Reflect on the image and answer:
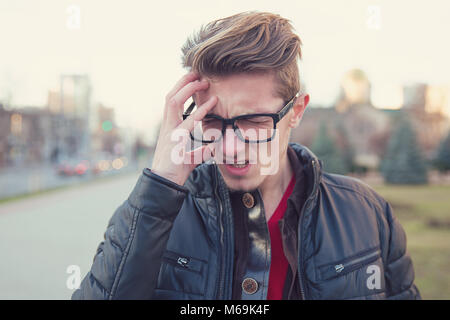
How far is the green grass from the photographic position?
17.8ft

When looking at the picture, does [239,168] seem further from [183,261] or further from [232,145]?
[183,261]

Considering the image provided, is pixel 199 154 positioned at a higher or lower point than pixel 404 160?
higher

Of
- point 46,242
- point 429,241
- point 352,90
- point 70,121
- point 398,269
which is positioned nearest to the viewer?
point 398,269

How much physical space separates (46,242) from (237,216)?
7.22 m

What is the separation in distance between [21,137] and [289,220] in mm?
34171

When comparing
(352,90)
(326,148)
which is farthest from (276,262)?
(352,90)

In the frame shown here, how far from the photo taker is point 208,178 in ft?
5.93

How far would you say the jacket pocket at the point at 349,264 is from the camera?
167cm

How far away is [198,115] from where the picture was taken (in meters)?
1.56

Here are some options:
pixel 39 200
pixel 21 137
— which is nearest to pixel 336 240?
pixel 39 200

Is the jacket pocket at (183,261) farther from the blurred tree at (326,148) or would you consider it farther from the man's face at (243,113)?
the blurred tree at (326,148)

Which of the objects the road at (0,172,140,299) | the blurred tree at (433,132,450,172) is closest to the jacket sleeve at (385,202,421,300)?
the road at (0,172,140,299)

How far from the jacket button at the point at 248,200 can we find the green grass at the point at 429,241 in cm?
435
